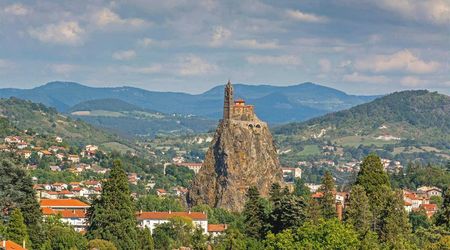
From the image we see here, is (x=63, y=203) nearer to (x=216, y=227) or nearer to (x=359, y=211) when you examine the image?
(x=216, y=227)

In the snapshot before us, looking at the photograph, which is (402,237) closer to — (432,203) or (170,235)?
(170,235)

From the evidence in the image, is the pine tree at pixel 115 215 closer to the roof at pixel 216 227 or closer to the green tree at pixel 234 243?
the green tree at pixel 234 243

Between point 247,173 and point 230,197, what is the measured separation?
713cm

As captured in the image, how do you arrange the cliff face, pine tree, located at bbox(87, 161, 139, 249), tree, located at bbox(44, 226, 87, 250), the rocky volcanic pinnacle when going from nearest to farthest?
1. tree, located at bbox(44, 226, 87, 250)
2. pine tree, located at bbox(87, 161, 139, 249)
3. the rocky volcanic pinnacle
4. the cliff face

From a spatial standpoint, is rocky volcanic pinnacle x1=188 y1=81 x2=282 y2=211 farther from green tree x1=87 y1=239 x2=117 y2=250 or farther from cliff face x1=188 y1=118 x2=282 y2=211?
green tree x1=87 y1=239 x2=117 y2=250

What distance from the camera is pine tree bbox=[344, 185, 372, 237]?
6644 centimetres

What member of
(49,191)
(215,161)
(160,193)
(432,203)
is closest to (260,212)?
(432,203)

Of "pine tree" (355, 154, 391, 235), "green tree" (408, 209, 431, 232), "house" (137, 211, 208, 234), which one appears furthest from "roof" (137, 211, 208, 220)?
"pine tree" (355, 154, 391, 235)

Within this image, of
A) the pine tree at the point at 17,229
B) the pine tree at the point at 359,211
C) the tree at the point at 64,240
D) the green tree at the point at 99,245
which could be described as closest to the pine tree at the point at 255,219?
the pine tree at the point at 359,211

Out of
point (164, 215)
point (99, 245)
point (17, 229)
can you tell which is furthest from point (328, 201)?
point (164, 215)

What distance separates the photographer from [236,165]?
155000 mm

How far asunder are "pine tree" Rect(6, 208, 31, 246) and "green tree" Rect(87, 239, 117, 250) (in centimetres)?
434

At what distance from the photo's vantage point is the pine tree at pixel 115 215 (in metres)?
69.2

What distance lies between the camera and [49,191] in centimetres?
14138
